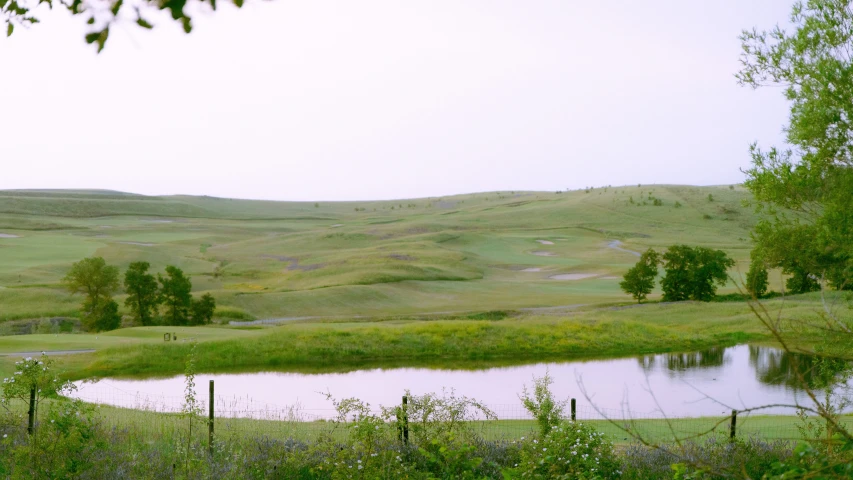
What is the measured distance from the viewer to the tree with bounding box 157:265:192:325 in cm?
4412

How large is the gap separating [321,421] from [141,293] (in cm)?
2943

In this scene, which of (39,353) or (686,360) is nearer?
(39,353)

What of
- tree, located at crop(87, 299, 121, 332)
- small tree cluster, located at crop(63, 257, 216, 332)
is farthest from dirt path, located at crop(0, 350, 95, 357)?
small tree cluster, located at crop(63, 257, 216, 332)

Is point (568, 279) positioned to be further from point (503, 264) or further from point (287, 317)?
point (287, 317)

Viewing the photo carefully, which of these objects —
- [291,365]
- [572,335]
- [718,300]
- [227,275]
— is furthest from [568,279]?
[291,365]

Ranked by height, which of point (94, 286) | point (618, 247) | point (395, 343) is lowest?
point (395, 343)

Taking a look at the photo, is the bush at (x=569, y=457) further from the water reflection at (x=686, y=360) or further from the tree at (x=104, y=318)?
the tree at (x=104, y=318)

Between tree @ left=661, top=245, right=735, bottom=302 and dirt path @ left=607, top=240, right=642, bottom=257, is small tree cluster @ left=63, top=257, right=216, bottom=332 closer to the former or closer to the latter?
tree @ left=661, top=245, right=735, bottom=302

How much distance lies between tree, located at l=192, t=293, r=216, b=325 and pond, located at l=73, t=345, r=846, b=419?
15012 mm

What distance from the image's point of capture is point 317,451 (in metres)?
10.6

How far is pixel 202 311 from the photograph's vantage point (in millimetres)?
44781

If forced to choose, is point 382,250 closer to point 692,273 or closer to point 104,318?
point 692,273

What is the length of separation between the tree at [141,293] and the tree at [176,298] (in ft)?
2.09

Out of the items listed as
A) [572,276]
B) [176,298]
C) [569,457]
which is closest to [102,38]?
[569,457]
